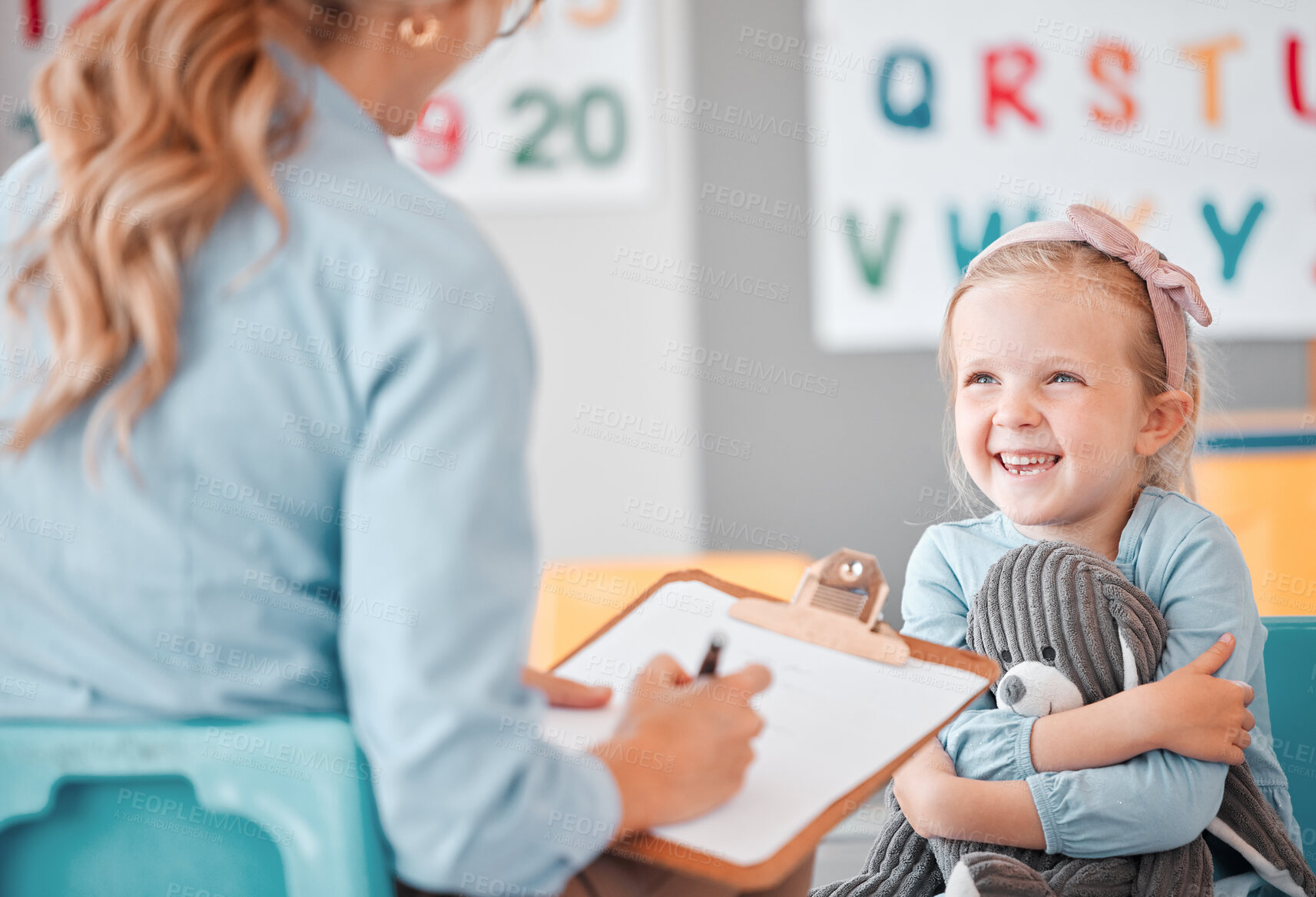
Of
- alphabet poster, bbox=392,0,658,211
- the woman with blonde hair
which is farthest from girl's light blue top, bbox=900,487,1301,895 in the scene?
alphabet poster, bbox=392,0,658,211

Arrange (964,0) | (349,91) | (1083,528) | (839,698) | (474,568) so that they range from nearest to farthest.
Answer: (474,568) < (349,91) < (839,698) < (1083,528) < (964,0)

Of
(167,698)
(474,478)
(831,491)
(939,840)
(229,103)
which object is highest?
(229,103)

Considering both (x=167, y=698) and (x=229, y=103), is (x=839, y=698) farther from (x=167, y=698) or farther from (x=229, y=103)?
(x=229, y=103)

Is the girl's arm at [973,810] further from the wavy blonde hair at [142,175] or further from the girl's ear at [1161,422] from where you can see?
the wavy blonde hair at [142,175]

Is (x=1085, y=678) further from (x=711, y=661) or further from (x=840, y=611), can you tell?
(x=711, y=661)

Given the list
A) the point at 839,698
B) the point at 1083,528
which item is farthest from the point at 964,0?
the point at 839,698

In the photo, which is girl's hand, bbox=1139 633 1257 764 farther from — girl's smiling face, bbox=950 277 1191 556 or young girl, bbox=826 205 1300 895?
girl's smiling face, bbox=950 277 1191 556

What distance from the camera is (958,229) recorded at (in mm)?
2266

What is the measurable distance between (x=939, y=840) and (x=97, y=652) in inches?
26.4

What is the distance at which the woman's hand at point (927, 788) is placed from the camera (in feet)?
3.03

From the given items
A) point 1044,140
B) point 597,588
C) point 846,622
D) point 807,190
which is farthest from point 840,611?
point 1044,140

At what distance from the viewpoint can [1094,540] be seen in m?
1.04

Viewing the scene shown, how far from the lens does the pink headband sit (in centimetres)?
102

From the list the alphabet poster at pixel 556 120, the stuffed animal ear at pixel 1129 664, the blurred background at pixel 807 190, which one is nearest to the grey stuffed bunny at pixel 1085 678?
the stuffed animal ear at pixel 1129 664
